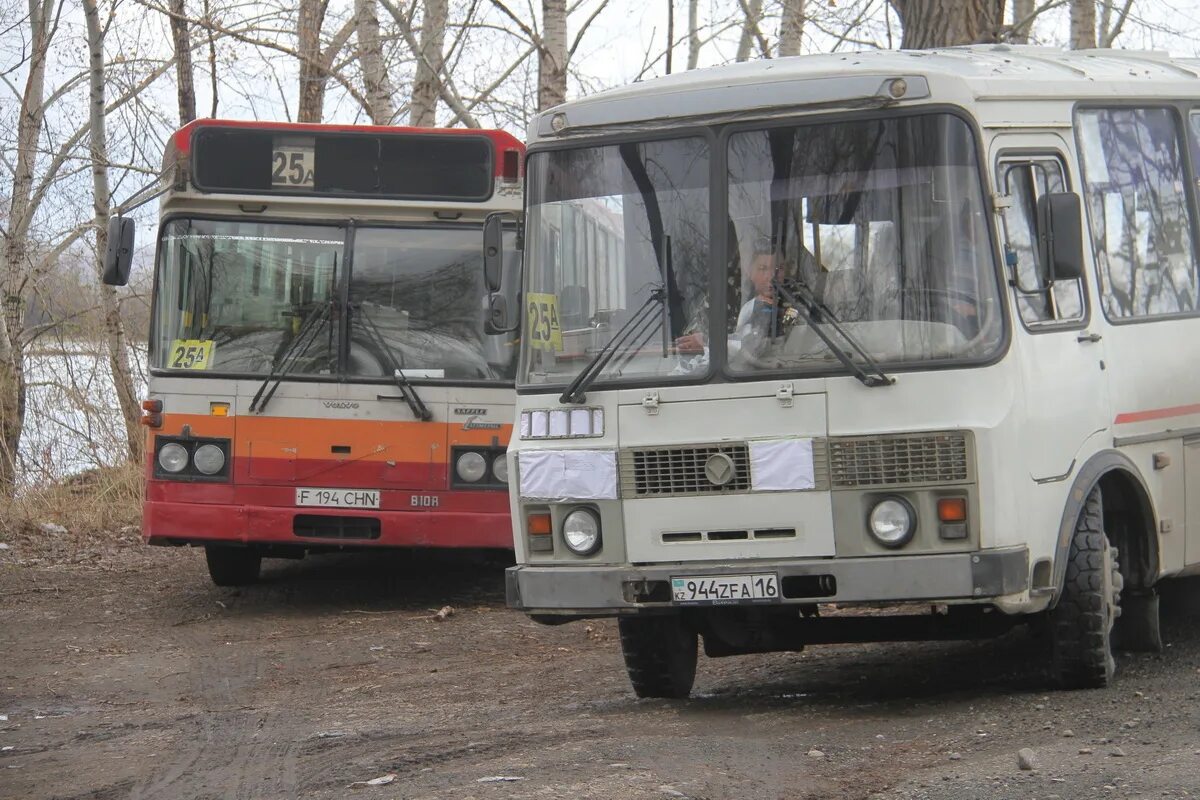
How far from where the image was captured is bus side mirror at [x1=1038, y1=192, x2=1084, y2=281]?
728 centimetres

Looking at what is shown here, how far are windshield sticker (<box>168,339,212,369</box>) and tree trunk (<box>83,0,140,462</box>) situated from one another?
7.34 meters

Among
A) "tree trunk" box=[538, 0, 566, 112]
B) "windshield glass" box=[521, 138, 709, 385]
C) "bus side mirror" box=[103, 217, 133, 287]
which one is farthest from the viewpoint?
"tree trunk" box=[538, 0, 566, 112]

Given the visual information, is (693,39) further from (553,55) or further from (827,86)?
(827,86)

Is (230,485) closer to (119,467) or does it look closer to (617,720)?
(617,720)

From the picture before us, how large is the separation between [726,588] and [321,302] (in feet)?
17.6

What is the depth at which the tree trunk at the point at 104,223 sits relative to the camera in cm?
1953

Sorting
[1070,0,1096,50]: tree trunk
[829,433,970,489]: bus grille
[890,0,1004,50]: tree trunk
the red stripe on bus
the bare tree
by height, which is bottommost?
[829,433,970,489]: bus grille

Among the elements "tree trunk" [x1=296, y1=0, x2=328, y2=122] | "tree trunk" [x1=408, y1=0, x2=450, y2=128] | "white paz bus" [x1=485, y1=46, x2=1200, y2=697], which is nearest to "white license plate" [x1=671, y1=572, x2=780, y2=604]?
"white paz bus" [x1=485, y1=46, x2=1200, y2=697]

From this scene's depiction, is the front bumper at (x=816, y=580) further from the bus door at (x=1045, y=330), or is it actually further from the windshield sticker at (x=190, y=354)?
the windshield sticker at (x=190, y=354)

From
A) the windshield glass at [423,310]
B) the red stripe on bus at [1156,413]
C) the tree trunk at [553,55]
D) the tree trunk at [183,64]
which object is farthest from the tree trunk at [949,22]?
the tree trunk at [183,64]

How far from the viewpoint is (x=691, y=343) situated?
7.55 meters

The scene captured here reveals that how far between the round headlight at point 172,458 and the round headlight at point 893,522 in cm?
609

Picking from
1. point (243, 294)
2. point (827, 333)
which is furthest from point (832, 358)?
point (243, 294)

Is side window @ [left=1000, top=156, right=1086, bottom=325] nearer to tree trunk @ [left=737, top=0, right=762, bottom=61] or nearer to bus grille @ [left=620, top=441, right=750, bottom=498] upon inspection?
bus grille @ [left=620, top=441, right=750, bottom=498]
